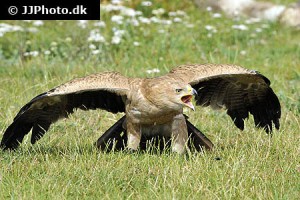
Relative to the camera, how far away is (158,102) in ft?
22.1

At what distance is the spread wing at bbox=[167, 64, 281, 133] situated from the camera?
24.3 feet

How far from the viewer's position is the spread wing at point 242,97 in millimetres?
7406

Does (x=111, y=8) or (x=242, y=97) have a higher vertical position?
(x=111, y=8)

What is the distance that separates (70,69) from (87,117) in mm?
1773

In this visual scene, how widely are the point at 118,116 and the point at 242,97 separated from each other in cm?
162

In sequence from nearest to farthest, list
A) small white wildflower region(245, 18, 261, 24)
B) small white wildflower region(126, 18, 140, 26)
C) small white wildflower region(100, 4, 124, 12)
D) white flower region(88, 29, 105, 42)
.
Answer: white flower region(88, 29, 105, 42)
small white wildflower region(126, 18, 140, 26)
small white wildflower region(100, 4, 124, 12)
small white wildflower region(245, 18, 261, 24)

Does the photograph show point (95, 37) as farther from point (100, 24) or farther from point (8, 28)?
point (8, 28)

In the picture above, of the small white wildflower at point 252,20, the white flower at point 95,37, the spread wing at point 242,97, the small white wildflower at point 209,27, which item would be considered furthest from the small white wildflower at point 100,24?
the spread wing at point 242,97

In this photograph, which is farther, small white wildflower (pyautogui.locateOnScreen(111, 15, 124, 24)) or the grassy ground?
small white wildflower (pyautogui.locateOnScreen(111, 15, 124, 24))

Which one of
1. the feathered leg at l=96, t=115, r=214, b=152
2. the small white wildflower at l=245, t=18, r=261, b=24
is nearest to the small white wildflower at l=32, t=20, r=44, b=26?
the small white wildflower at l=245, t=18, r=261, b=24

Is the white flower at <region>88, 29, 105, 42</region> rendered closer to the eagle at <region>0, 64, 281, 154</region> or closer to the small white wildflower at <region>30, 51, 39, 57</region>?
the small white wildflower at <region>30, 51, 39, 57</region>

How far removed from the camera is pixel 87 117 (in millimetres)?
8594

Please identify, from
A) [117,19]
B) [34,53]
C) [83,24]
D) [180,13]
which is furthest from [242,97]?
[180,13]

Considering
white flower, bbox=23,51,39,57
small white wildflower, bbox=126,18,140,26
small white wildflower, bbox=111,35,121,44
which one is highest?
small white wildflower, bbox=126,18,140,26
